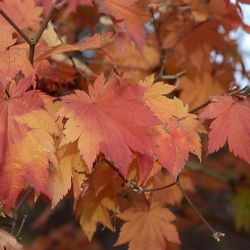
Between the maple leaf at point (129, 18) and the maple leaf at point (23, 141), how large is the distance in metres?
0.39

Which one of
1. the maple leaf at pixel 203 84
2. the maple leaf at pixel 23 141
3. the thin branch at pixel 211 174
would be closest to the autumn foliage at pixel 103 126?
the maple leaf at pixel 23 141

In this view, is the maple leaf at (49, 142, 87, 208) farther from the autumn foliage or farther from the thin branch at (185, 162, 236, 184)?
the thin branch at (185, 162, 236, 184)

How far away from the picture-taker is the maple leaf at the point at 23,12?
4.80 ft

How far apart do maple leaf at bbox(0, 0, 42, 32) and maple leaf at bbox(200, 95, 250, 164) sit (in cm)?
66

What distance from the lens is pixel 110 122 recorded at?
3.43 feet

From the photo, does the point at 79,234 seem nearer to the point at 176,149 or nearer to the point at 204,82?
the point at 204,82

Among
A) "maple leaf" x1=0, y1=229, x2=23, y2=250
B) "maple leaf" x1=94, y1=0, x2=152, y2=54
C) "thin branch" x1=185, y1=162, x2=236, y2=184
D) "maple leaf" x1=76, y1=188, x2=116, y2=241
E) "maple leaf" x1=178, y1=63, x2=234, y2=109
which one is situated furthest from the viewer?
"thin branch" x1=185, y1=162, x2=236, y2=184

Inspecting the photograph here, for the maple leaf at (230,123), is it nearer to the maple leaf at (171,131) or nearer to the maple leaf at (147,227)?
the maple leaf at (171,131)

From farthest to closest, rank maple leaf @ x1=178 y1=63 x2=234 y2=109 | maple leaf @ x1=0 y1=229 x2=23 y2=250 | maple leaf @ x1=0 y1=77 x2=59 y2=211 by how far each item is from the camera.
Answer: maple leaf @ x1=178 y1=63 x2=234 y2=109, maple leaf @ x1=0 y1=229 x2=23 y2=250, maple leaf @ x1=0 y1=77 x2=59 y2=211

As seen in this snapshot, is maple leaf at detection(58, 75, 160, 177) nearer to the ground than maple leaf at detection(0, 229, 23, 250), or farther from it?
farther from it

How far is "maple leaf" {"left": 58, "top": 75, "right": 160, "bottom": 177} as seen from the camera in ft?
3.30

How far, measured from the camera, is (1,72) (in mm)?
1024

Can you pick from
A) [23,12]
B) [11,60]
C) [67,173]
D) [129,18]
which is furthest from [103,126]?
[23,12]

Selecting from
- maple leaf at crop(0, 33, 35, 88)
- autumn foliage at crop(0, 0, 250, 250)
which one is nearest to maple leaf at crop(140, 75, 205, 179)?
autumn foliage at crop(0, 0, 250, 250)
